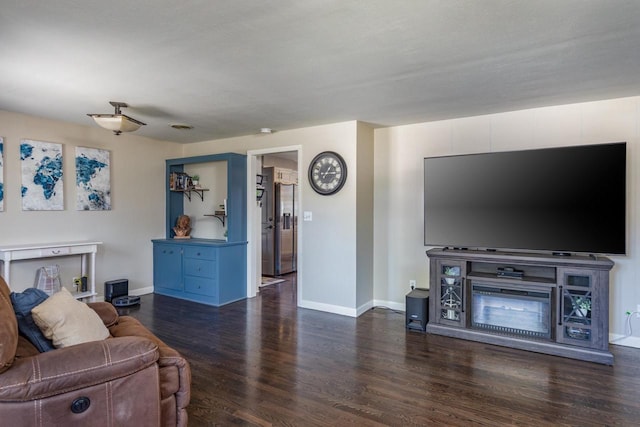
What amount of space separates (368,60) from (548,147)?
7.32 feet

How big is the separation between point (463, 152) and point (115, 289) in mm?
4643

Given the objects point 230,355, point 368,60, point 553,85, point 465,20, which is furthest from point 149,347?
point 553,85

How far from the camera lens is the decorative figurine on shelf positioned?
17.9 feet

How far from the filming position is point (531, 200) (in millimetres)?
3357

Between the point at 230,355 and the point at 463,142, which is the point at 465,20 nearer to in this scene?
the point at 463,142

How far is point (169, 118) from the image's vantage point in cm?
406

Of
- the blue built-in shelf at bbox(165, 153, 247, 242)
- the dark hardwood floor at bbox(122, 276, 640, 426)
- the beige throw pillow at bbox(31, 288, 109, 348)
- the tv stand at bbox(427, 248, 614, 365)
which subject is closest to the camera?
the beige throw pillow at bbox(31, 288, 109, 348)

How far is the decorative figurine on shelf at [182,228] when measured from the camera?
5461mm

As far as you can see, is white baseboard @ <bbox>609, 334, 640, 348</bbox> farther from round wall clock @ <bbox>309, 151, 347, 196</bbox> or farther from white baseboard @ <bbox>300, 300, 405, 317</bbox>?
round wall clock @ <bbox>309, 151, 347, 196</bbox>

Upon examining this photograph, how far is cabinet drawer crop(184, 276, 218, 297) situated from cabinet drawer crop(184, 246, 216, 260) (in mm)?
296

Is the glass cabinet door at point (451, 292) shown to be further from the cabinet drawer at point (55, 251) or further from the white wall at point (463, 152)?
the cabinet drawer at point (55, 251)

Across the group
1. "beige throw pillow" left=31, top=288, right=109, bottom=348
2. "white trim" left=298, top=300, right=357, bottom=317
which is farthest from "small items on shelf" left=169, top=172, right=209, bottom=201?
"beige throw pillow" left=31, top=288, right=109, bottom=348

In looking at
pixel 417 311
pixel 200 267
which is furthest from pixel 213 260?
pixel 417 311

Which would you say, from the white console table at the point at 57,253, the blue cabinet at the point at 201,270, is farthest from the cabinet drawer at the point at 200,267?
the white console table at the point at 57,253
